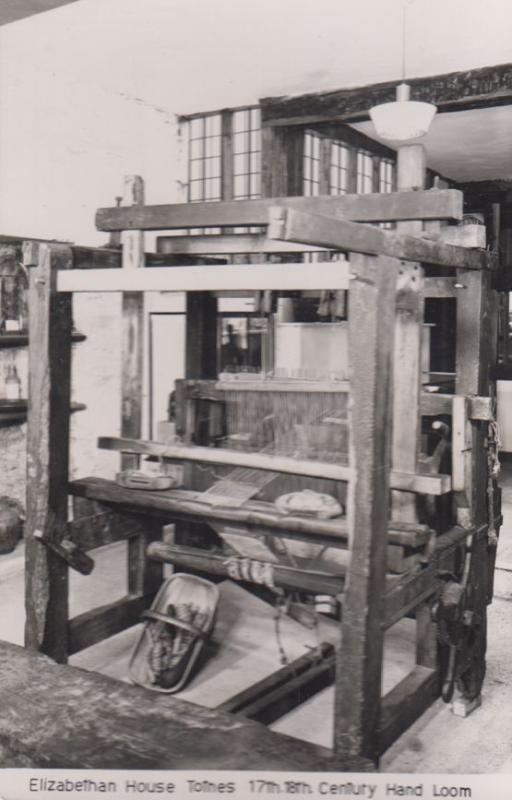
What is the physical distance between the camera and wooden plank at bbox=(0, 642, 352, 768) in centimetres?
161

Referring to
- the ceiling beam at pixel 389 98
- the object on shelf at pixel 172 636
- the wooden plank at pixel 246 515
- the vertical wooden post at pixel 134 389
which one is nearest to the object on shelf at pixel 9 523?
the vertical wooden post at pixel 134 389

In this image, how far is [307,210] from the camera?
240 cm

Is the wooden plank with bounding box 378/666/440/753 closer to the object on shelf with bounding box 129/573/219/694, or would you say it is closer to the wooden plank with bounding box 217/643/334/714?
the wooden plank with bounding box 217/643/334/714

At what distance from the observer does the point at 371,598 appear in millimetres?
1960

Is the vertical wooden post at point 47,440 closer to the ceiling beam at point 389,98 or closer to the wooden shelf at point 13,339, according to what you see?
the wooden shelf at point 13,339

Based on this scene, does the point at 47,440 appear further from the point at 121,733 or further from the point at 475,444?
the point at 475,444

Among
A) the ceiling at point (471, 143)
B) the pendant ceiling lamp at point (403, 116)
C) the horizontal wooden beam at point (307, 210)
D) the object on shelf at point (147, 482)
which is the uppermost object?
the ceiling at point (471, 143)

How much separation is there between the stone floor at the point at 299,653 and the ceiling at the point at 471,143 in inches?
123

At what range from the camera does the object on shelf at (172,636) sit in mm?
2783

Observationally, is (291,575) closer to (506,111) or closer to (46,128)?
(46,128)

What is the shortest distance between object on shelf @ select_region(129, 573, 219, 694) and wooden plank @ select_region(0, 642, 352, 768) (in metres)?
0.83

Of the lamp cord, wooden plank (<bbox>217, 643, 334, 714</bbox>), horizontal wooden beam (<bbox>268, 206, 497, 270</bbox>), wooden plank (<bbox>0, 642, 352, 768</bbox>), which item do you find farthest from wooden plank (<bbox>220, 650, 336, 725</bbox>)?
the lamp cord

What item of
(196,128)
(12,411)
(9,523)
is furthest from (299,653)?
(196,128)

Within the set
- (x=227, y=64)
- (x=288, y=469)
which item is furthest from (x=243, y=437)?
(x=227, y=64)
